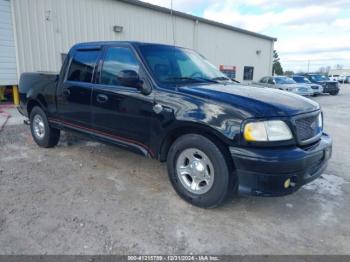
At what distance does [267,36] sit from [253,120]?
23855mm

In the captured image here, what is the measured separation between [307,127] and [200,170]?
48.3 inches

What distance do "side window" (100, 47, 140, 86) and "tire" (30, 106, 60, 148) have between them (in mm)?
1852

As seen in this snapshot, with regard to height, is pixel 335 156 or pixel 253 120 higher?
pixel 253 120

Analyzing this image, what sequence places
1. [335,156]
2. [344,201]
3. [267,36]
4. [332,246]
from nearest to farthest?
[332,246], [344,201], [335,156], [267,36]

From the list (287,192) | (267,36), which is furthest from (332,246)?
(267,36)

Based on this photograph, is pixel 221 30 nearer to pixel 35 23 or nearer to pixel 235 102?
pixel 35 23

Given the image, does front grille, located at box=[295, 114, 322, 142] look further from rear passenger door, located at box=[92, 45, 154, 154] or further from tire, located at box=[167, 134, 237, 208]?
rear passenger door, located at box=[92, 45, 154, 154]

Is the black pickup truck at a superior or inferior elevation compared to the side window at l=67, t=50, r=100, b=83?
inferior

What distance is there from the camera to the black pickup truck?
280cm

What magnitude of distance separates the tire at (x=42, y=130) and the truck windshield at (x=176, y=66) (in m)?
2.59

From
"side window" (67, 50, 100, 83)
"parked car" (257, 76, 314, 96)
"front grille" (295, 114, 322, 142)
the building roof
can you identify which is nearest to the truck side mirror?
"side window" (67, 50, 100, 83)

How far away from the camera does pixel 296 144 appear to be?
2.89 meters

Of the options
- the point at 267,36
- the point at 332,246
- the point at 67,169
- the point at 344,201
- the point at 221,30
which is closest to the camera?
the point at 332,246

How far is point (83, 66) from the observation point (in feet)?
14.6
